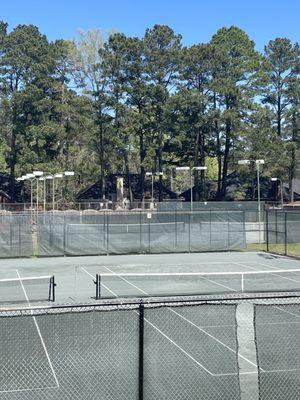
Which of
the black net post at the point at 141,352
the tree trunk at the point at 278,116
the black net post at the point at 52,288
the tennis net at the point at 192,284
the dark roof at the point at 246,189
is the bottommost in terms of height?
the tennis net at the point at 192,284

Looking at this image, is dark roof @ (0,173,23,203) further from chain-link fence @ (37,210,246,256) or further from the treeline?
chain-link fence @ (37,210,246,256)

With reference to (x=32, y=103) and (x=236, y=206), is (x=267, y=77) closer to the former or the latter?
(x=236, y=206)

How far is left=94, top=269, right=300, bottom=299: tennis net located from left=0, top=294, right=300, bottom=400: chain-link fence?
25.9ft

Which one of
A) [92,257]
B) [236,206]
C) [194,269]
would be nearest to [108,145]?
[236,206]

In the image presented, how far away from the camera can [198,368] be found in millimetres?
9234

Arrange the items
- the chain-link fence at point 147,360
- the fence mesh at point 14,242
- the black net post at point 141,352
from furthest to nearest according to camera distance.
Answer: the fence mesh at point 14,242
the chain-link fence at point 147,360
the black net post at point 141,352

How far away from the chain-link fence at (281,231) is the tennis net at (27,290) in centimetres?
1910

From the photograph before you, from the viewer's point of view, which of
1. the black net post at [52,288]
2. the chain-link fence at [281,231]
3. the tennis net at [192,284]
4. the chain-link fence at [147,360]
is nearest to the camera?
the chain-link fence at [147,360]

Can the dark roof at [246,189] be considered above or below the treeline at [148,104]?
below

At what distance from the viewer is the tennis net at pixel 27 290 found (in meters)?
18.6

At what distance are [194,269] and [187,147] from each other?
187ft

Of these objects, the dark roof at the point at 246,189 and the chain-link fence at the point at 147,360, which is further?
the dark roof at the point at 246,189

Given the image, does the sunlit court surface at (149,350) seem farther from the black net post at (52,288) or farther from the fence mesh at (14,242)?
the fence mesh at (14,242)

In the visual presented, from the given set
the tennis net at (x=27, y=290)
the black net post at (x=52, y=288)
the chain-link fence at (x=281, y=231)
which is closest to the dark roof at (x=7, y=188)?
the chain-link fence at (x=281, y=231)
